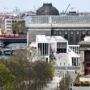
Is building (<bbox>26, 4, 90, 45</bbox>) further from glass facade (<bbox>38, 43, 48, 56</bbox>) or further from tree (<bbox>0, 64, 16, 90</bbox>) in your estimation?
tree (<bbox>0, 64, 16, 90</bbox>)

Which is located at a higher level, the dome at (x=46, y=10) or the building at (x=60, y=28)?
the dome at (x=46, y=10)

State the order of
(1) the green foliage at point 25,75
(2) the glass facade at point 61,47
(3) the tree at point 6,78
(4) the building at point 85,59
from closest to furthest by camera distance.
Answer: (3) the tree at point 6,78 < (1) the green foliage at point 25,75 < (4) the building at point 85,59 < (2) the glass facade at point 61,47

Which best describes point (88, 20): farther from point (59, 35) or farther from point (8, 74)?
point (8, 74)

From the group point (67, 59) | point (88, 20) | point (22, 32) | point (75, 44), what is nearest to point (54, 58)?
point (67, 59)

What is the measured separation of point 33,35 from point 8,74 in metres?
49.9

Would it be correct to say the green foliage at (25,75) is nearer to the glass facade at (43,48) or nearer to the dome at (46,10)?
the glass facade at (43,48)

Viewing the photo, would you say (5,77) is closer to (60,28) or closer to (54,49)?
(54,49)

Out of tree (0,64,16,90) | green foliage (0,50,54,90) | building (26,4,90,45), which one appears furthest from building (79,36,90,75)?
building (26,4,90,45)

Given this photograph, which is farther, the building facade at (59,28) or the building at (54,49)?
the building facade at (59,28)

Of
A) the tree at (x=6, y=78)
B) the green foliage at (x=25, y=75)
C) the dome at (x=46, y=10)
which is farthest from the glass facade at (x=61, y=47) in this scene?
the dome at (x=46, y=10)

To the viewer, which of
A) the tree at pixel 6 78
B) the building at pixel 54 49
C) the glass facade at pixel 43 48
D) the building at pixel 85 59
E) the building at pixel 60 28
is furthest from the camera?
the building at pixel 60 28

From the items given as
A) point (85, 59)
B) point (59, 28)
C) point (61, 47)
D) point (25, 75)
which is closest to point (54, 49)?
point (61, 47)

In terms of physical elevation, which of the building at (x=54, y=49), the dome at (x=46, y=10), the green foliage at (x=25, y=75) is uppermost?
the dome at (x=46, y=10)

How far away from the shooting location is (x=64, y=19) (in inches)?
3666
